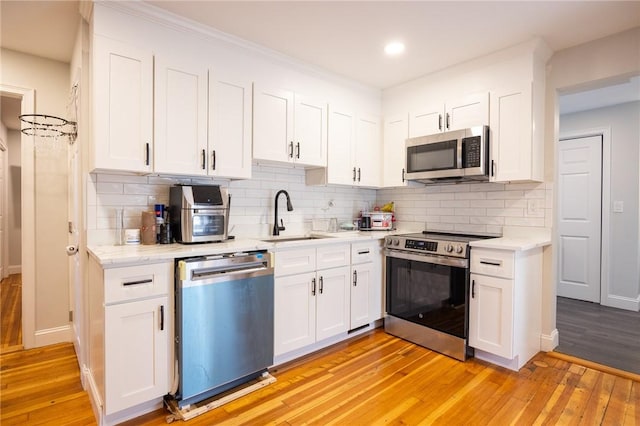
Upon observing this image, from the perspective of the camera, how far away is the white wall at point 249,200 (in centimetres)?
224

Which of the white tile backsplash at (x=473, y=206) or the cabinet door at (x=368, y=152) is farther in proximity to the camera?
the cabinet door at (x=368, y=152)

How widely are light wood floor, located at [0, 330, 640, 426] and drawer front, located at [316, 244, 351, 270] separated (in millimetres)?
726

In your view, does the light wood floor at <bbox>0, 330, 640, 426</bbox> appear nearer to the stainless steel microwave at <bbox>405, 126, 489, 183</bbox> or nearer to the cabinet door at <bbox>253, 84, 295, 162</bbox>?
the stainless steel microwave at <bbox>405, 126, 489, 183</bbox>

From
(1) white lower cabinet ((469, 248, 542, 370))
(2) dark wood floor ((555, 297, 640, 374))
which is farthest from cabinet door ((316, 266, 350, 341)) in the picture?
(2) dark wood floor ((555, 297, 640, 374))

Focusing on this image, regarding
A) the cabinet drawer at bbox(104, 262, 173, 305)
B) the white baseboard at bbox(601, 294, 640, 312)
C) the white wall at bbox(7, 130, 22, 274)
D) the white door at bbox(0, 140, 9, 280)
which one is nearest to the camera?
the cabinet drawer at bbox(104, 262, 173, 305)

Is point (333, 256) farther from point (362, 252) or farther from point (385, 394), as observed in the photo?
point (385, 394)

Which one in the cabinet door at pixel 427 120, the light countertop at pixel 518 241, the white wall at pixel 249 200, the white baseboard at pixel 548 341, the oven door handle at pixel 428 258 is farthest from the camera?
the cabinet door at pixel 427 120

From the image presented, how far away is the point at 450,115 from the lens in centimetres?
307

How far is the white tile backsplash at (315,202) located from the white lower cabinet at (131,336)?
0.53 metres

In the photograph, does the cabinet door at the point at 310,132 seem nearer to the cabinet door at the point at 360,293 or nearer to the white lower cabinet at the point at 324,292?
the white lower cabinet at the point at 324,292

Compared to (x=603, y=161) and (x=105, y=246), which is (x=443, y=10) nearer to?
(x=105, y=246)

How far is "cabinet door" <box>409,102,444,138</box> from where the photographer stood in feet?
10.3

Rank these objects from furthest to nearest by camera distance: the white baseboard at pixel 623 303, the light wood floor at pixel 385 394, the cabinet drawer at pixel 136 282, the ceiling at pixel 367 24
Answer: the white baseboard at pixel 623 303 < the ceiling at pixel 367 24 < the light wood floor at pixel 385 394 < the cabinet drawer at pixel 136 282

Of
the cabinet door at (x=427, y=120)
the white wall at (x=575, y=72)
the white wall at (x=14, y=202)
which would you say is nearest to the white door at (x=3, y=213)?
the white wall at (x=14, y=202)
